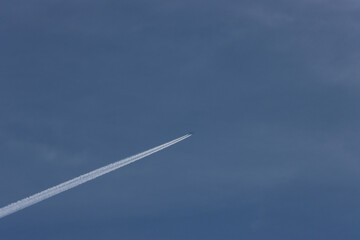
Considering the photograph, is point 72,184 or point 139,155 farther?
point 139,155

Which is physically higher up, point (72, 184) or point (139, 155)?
point (139, 155)

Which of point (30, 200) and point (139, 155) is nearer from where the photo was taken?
point (30, 200)

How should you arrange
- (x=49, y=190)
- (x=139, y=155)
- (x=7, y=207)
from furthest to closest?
(x=139, y=155)
(x=49, y=190)
(x=7, y=207)

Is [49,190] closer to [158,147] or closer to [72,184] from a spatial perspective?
[72,184]

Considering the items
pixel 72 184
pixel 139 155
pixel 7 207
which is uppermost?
pixel 139 155

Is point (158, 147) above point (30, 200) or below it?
above

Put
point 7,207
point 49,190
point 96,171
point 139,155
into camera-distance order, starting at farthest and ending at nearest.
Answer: point 139,155 → point 96,171 → point 49,190 → point 7,207

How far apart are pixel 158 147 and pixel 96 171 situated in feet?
90.2

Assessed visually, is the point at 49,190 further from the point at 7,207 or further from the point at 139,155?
the point at 139,155

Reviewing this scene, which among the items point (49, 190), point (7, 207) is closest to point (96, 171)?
point (49, 190)

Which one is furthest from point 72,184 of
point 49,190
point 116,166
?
point 116,166

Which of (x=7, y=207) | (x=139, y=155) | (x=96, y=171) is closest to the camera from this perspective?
(x=7, y=207)

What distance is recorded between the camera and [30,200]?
491ft

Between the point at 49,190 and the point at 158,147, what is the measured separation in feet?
147
